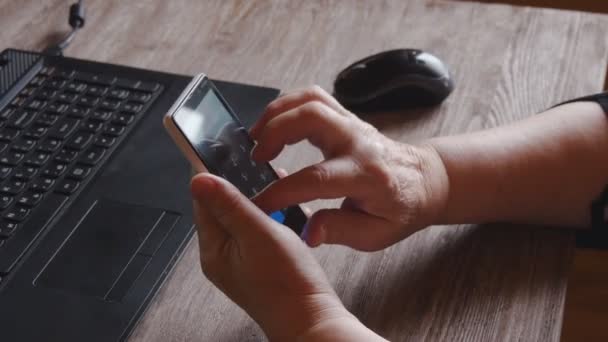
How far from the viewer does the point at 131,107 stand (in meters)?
0.74

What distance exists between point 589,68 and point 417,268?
1.12 ft

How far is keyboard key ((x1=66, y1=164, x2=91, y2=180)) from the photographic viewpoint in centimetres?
67


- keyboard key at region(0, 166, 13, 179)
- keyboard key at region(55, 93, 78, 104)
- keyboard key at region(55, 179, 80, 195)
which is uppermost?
keyboard key at region(55, 93, 78, 104)

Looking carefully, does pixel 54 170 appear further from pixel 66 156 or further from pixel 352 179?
pixel 352 179

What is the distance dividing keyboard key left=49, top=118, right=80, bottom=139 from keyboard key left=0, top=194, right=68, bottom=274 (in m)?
0.08

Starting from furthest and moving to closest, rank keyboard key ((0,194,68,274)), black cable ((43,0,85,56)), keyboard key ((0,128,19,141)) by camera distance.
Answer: black cable ((43,0,85,56)), keyboard key ((0,128,19,141)), keyboard key ((0,194,68,274))

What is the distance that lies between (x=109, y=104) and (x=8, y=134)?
11 cm

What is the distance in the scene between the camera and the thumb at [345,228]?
58 cm

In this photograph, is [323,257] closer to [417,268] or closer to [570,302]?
[417,268]

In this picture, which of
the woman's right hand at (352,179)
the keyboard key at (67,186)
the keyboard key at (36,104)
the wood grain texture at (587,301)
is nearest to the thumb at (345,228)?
the woman's right hand at (352,179)

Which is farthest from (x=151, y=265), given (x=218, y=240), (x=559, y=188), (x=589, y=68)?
(x=589, y=68)

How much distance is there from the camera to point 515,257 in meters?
0.60

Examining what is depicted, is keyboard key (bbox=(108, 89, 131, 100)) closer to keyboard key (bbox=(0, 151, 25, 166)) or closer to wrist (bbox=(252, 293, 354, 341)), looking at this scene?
keyboard key (bbox=(0, 151, 25, 166))

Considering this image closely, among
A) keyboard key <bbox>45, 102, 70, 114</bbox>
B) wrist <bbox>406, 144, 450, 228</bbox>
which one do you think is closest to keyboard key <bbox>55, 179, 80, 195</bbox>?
keyboard key <bbox>45, 102, 70, 114</bbox>
